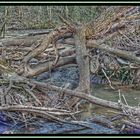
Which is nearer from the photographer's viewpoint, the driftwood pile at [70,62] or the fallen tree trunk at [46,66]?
the driftwood pile at [70,62]

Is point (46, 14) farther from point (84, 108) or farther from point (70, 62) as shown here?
point (84, 108)

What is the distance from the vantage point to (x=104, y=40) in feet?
24.8

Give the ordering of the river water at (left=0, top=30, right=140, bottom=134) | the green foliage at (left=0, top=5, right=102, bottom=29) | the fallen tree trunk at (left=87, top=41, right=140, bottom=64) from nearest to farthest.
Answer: the river water at (left=0, top=30, right=140, bottom=134) < the fallen tree trunk at (left=87, top=41, right=140, bottom=64) < the green foliage at (left=0, top=5, right=102, bottom=29)

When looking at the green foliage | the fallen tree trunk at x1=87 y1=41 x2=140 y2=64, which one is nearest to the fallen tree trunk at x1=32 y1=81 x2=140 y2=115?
the fallen tree trunk at x1=87 y1=41 x2=140 y2=64

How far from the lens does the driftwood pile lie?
5.68m

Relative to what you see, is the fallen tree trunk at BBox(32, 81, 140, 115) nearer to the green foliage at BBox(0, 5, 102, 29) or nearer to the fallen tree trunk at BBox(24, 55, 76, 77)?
the fallen tree trunk at BBox(24, 55, 76, 77)

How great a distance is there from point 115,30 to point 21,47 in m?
1.72

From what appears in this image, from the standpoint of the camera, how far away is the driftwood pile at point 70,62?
18.6ft

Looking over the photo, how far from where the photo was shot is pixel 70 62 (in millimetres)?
7324

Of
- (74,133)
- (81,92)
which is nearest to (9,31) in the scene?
(81,92)

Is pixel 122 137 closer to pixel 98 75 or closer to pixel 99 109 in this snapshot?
pixel 99 109

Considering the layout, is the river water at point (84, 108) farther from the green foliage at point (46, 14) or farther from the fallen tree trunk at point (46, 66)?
the green foliage at point (46, 14)

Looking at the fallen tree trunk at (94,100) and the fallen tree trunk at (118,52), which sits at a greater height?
the fallen tree trunk at (118,52)

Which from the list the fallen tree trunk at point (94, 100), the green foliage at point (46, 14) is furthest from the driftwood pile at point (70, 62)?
the green foliage at point (46, 14)
